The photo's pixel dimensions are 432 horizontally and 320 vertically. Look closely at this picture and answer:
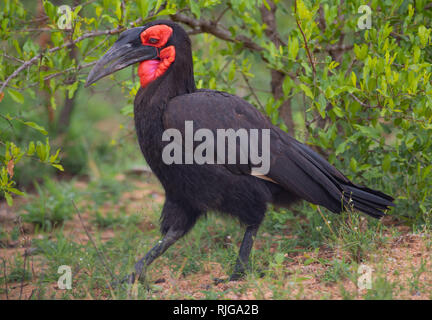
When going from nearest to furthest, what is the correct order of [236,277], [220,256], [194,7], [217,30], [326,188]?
[236,277] → [326,188] → [194,7] → [220,256] → [217,30]

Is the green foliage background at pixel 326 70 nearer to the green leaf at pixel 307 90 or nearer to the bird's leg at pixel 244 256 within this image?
the green leaf at pixel 307 90

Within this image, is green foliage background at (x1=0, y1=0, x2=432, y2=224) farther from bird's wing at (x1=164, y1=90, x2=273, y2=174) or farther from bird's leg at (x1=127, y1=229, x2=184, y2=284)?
bird's leg at (x1=127, y1=229, x2=184, y2=284)

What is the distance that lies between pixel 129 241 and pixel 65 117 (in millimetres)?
2551

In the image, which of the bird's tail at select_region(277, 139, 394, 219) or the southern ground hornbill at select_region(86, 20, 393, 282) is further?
the bird's tail at select_region(277, 139, 394, 219)

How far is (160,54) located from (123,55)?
21cm

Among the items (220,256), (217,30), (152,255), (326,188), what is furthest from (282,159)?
(217,30)

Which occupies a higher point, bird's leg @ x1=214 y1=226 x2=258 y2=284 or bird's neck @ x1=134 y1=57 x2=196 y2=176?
bird's neck @ x1=134 y1=57 x2=196 y2=176

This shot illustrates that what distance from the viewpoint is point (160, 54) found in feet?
9.75

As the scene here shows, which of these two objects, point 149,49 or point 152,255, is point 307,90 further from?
point 152,255

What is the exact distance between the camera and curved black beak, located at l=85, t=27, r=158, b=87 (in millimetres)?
2906

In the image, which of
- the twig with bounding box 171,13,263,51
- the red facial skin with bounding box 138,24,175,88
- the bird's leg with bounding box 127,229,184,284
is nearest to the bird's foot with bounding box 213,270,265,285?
the bird's leg with bounding box 127,229,184,284
